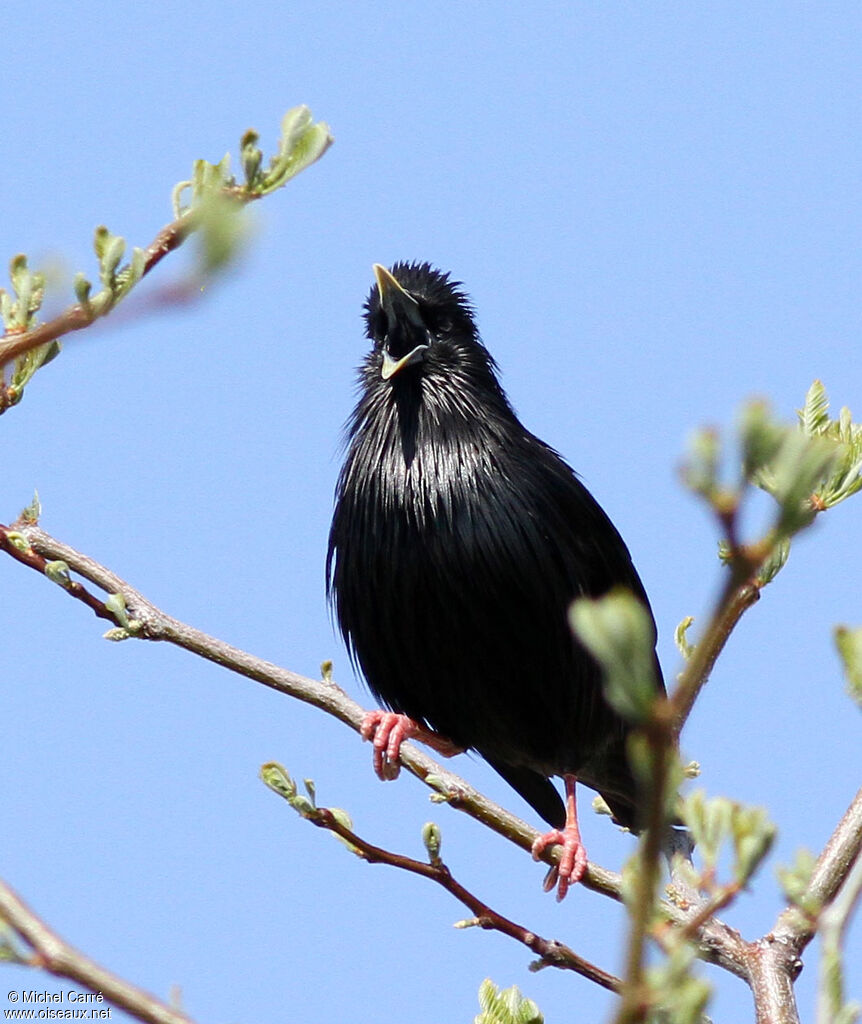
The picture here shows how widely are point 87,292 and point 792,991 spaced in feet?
9.74

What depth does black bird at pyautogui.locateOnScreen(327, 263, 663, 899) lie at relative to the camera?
5.61 m

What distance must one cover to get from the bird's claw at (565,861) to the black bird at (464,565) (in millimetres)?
11

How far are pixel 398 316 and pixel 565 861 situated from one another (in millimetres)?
2460

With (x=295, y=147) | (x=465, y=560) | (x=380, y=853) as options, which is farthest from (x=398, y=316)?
(x=295, y=147)

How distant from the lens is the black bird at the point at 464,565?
221 inches

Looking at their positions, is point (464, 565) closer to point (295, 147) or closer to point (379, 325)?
point (379, 325)

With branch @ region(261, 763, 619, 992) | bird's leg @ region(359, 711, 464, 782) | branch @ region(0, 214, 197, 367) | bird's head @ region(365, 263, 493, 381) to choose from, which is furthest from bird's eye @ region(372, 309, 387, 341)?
branch @ region(0, 214, 197, 367)

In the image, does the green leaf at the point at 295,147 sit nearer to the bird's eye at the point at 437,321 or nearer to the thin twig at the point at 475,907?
the thin twig at the point at 475,907

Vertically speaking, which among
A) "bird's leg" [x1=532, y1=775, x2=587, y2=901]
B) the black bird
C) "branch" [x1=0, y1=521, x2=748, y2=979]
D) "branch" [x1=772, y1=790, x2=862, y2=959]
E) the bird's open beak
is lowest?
"branch" [x1=0, y1=521, x2=748, y2=979]

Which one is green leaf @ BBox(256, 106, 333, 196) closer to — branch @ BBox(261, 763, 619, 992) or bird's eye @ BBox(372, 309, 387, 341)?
branch @ BBox(261, 763, 619, 992)

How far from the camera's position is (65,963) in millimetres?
1521

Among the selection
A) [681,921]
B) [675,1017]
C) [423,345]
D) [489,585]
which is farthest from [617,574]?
[675,1017]

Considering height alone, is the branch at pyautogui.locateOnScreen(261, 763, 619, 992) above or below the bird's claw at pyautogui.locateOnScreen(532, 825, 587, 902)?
below

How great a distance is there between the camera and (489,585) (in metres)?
5.59
